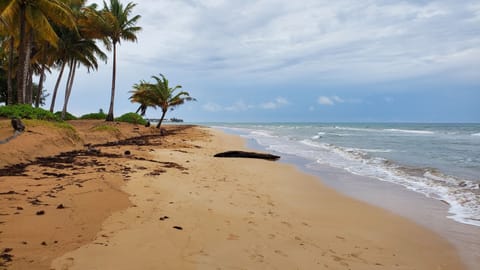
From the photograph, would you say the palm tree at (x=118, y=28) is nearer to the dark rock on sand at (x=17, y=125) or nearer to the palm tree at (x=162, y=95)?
the palm tree at (x=162, y=95)

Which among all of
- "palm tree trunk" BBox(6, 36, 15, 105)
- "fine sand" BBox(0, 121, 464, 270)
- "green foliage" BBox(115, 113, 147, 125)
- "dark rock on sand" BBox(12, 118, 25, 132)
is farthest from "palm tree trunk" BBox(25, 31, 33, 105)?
"fine sand" BBox(0, 121, 464, 270)

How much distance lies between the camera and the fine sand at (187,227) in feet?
11.9

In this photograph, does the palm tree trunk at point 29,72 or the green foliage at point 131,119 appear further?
the green foliage at point 131,119

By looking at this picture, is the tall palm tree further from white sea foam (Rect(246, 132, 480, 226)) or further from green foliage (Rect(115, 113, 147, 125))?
white sea foam (Rect(246, 132, 480, 226))

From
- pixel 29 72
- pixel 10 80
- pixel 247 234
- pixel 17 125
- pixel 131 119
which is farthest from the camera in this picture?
pixel 131 119

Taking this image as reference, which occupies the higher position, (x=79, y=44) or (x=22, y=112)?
(x=79, y=44)

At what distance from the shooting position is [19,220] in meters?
4.25

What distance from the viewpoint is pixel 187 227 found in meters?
4.71

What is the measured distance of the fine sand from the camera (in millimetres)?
3621

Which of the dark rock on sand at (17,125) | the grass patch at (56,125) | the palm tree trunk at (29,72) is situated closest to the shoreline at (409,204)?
the grass patch at (56,125)

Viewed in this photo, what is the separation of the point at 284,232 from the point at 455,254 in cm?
242

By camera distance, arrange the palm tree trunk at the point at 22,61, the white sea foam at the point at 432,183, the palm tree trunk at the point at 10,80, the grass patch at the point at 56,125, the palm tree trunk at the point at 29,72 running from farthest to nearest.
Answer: the palm tree trunk at the point at 10,80 → the palm tree trunk at the point at 29,72 → the palm tree trunk at the point at 22,61 → the grass patch at the point at 56,125 → the white sea foam at the point at 432,183

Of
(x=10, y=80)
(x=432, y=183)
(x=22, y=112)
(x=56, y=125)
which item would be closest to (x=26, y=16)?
(x=10, y=80)

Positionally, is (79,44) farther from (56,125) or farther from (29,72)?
(56,125)
